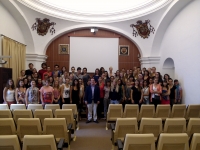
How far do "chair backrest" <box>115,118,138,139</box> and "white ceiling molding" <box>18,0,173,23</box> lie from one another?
580cm

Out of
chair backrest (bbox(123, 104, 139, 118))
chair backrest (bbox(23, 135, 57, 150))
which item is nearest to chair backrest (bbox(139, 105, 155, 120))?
chair backrest (bbox(123, 104, 139, 118))

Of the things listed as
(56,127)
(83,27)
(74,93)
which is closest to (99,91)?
(74,93)

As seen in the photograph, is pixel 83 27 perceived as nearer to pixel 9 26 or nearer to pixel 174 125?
Result: pixel 9 26

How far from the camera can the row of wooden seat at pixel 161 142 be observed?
2.42m

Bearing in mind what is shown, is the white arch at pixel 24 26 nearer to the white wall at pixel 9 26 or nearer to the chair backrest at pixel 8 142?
the white wall at pixel 9 26

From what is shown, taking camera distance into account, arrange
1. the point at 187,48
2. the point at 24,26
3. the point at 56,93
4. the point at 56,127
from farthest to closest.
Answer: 1. the point at 24,26
2. the point at 187,48
3. the point at 56,93
4. the point at 56,127

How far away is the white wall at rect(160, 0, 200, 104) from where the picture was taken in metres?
6.12

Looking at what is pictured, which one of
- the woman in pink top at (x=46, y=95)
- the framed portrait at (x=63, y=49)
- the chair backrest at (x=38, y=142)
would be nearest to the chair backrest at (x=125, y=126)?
the chair backrest at (x=38, y=142)

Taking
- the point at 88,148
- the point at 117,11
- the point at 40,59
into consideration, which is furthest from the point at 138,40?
the point at 88,148

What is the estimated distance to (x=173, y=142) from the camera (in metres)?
2.45

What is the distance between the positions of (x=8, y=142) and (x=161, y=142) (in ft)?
6.45

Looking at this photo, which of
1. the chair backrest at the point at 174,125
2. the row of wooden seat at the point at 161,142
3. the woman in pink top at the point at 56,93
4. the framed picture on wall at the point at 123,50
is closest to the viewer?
the row of wooden seat at the point at 161,142

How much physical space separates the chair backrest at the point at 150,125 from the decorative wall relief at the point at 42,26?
7.08 metres

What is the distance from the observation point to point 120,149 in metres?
2.71
